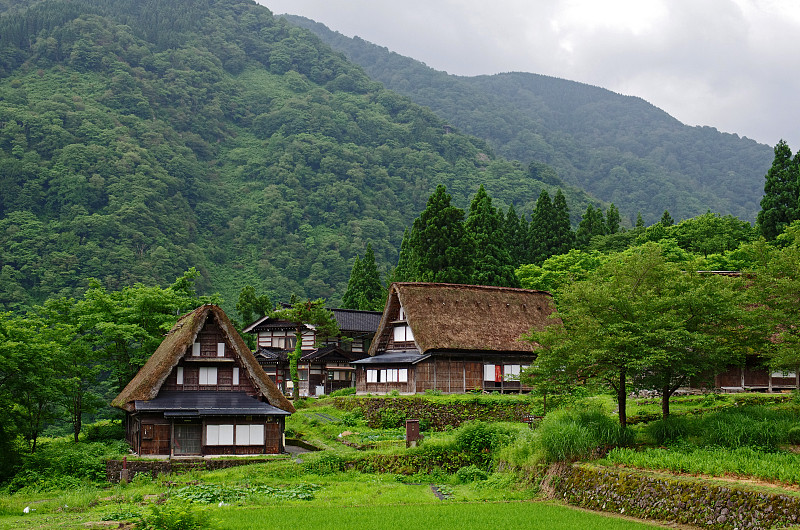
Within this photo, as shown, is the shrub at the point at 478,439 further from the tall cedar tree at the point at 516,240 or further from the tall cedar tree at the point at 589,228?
the tall cedar tree at the point at 589,228

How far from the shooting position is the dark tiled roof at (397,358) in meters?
39.3

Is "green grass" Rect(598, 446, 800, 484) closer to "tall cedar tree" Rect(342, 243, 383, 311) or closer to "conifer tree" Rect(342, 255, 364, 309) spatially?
"tall cedar tree" Rect(342, 243, 383, 311)

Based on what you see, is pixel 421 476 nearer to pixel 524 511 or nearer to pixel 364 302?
pixel 524 511

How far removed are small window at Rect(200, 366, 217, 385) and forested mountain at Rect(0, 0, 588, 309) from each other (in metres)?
52.1

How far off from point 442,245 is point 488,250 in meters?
4.61

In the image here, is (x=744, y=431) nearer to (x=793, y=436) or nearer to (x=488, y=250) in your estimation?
(x=793, y=436)

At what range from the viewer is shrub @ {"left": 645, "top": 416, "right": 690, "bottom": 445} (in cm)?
2197

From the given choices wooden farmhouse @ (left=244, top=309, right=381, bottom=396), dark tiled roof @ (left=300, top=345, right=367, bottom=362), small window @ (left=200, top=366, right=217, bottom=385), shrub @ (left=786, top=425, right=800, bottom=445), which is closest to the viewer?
shrub @ (left=786, top=425, right=800, bottom=445)

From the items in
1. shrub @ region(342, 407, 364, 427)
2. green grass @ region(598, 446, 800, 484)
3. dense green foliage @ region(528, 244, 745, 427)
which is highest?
dense green foliage @ region(528, 244, 745, 427)

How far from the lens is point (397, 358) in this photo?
40.4 metres

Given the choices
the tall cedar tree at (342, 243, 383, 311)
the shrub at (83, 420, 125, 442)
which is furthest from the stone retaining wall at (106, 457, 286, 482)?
the tall cedar tree at (342, 243, 383, 311)

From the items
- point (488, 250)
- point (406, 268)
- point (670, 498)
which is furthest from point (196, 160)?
point (670, 498)

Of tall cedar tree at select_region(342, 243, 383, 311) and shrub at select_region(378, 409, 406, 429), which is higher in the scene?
tall cedar tree at select_region(342, 243, 383, 311)

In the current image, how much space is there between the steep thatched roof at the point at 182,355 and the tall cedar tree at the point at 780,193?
121 feet
